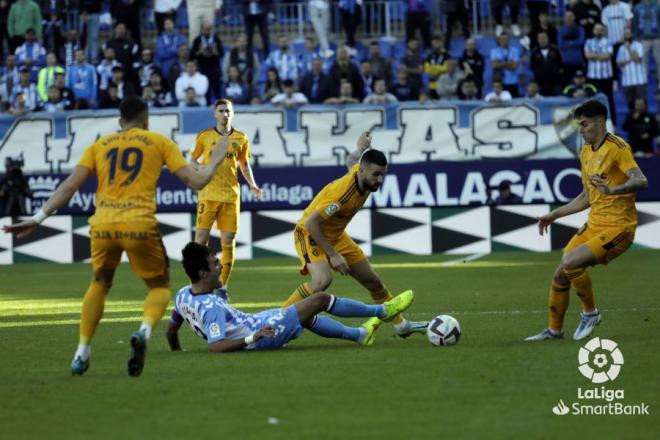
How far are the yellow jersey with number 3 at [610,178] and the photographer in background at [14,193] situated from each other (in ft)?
47.3

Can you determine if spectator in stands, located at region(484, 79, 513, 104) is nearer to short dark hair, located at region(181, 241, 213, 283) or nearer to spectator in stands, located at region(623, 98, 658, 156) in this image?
spectator in stands, located at region(623, 98, 658, 156)

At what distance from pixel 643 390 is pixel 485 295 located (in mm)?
7276

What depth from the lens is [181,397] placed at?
8.11 m

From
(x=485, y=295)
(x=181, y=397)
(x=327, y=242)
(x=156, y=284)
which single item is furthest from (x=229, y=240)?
(x=181, y=397)

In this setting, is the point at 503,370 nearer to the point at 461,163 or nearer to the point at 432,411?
the point at 432,411

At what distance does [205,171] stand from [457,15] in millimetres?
20545

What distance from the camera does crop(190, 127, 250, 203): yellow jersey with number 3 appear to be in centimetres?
1623

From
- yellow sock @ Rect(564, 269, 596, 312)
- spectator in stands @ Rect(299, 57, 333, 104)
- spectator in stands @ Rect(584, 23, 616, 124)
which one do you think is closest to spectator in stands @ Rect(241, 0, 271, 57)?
spectator in stands @ Rect(299, 57, 333, 104)

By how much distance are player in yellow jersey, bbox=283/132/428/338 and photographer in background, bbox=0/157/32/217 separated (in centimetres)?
1297

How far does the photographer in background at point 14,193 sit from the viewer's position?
23156 mm

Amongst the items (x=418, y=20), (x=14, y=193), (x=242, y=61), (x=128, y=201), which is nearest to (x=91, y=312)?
(x=128, y=201)

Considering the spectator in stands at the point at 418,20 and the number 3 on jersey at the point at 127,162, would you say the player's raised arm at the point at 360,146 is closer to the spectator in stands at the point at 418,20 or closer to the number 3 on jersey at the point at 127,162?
the number 3 on jersey at the point at 127,162

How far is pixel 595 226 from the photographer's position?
35.8 ft

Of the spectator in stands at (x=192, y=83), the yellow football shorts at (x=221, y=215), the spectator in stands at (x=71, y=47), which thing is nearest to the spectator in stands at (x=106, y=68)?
the spectator in stands at (x=192, y=83)
